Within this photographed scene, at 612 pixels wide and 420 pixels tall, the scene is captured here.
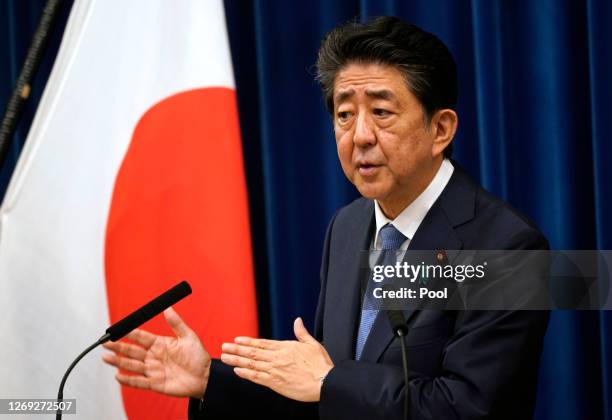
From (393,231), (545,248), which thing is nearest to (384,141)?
(393,231)

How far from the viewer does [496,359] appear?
1378mm

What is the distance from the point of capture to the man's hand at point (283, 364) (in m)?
1.43

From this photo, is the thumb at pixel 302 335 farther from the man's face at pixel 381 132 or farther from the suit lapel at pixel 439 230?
the man's face at pixel 381 132

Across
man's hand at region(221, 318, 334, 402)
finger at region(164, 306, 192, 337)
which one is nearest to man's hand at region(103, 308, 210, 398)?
finger at region(164, 306, 192, 337)

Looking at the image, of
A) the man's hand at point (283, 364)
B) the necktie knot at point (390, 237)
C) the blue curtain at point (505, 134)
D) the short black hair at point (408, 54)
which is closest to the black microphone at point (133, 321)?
the man's hand at point (283, 364)

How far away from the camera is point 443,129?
167cm

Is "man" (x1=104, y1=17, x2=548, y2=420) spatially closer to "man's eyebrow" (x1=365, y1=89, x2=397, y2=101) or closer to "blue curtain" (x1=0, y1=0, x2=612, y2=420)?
"man's eyebrow" (x1=365, y1=89, x2=397, y2=101)

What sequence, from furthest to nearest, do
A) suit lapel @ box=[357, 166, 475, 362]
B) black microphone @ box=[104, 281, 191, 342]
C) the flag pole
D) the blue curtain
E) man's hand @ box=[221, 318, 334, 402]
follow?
the blue curtain → the flag pole → suit lapel @ box=[357, 166, 475, 362] → man's hand @ box=[221, 318, 334, 402] → black microphone @ box=[104, 281, 191, 342]

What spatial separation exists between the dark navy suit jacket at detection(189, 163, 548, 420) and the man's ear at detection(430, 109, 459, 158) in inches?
2.7

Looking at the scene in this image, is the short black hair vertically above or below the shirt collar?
above

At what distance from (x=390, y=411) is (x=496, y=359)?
0.22 metres

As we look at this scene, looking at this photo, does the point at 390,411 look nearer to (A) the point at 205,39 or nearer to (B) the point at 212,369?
(B) the point at 212,369

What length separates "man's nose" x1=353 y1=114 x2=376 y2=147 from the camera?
1594 millimetres

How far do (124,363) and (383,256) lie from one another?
61 cm
